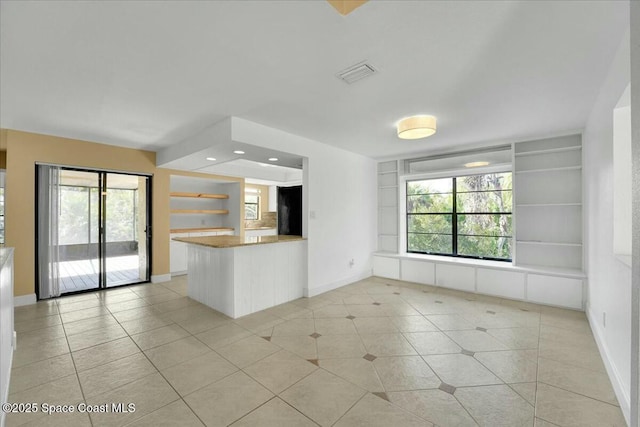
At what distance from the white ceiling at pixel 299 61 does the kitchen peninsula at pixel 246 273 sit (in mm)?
1762

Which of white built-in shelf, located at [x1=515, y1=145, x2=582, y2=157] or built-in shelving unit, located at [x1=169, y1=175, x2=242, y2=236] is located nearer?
white built-in shelf, located at [x1=515, y1=145, x2=582, y2=157]

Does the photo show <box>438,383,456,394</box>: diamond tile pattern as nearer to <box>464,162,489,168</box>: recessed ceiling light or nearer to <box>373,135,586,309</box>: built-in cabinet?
<box>373,135,586,309</box>: built-in cabinet

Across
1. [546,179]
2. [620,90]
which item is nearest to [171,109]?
[620,90]

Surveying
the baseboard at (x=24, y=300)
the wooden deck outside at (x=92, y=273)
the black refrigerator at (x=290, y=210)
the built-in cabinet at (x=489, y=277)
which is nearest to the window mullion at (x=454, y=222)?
the built-in cabinet at (x=489, y=277)

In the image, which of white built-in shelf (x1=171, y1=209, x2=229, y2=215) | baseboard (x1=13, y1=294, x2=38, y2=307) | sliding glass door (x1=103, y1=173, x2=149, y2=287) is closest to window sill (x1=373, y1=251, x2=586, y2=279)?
white built-in shelf (x1=171, y1=209, x2=229, y2=215)

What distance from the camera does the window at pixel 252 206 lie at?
880 cm

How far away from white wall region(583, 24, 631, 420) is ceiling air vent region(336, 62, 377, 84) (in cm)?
178

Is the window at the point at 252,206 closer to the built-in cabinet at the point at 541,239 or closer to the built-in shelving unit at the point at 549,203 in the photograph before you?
the built-in cabinet at the point at 541,239

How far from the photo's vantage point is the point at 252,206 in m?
8.95

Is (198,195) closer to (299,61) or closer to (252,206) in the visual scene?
(252,206)

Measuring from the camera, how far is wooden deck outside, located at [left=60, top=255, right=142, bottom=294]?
453 centimetres

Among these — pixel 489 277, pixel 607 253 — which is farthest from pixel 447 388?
pixel 489 277

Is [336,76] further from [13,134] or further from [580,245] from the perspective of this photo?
[13,134]

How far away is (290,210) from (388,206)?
88.3 inches
